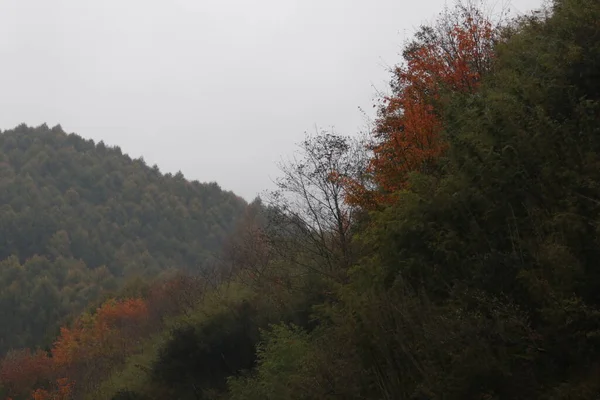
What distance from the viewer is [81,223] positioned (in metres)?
107

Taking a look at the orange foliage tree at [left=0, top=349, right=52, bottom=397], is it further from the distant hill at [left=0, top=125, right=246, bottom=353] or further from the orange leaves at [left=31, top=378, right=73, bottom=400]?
the distant hill at [left=0, top=125, right=246, bottom=353]

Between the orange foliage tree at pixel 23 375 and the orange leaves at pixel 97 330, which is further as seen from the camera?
the orange leaves at pixel 97 330

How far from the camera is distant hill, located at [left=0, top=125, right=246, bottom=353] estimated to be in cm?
8631

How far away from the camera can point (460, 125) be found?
44.4ft

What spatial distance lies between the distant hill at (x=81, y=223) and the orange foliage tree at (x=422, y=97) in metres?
69.8

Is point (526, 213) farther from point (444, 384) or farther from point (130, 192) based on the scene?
point (130, 192)

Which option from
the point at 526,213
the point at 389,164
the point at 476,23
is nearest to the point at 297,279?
the point at 389,164

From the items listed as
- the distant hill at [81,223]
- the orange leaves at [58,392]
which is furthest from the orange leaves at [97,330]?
the distant hill at [81,223]

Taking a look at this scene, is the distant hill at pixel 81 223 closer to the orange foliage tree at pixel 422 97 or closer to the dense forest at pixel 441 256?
the dense forest at pixel 441 256

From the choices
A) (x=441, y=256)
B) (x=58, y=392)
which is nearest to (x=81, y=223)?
(x=58, y=392)

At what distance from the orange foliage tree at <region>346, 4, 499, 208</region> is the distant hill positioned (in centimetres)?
6977

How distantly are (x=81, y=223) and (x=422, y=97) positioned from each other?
96676mm

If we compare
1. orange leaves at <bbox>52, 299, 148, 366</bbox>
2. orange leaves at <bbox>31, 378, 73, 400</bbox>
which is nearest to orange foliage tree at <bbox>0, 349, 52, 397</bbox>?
orange leaves at <bbox>52, 299, 148, 366</bbox>

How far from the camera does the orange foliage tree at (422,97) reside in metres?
17.4
